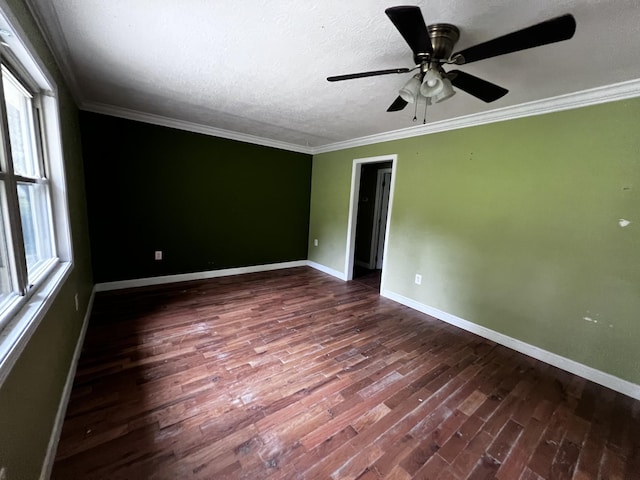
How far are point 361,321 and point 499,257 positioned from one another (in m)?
1.58

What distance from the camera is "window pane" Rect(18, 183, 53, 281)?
4.91 ft

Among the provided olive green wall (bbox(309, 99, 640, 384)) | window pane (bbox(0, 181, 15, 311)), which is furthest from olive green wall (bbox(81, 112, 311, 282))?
window pane (bbox(0, 181, 15, 311))

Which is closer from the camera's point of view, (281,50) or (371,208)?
(281,50)

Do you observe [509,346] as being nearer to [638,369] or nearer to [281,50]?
[638,369]

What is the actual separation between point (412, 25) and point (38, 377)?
7.50 ft

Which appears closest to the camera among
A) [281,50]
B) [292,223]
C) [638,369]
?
[281,50]

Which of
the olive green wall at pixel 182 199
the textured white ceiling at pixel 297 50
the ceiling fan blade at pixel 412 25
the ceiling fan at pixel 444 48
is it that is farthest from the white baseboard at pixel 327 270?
the ceiling fan blade at pixel 412 25

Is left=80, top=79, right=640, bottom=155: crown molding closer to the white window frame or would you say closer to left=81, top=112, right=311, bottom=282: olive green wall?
left=81, top=112, right=311, bottom=282: olive green wall

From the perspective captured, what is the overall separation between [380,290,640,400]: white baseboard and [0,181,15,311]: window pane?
348 cm

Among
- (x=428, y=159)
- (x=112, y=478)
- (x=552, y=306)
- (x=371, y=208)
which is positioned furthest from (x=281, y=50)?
(x=371, y=208)

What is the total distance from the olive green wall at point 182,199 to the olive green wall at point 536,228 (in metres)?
2.18

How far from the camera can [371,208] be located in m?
5.25

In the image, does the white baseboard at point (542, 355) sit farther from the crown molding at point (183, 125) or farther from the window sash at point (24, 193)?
the window sash at point (24, 193)

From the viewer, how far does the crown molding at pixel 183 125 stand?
3035 millimetres
